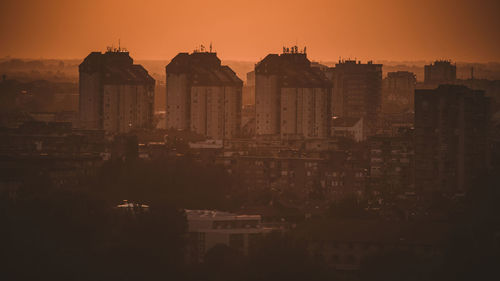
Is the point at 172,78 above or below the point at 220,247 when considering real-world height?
above

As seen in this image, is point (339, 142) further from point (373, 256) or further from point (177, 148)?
point (373, 256)

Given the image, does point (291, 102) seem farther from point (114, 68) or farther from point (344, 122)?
point (344, 122)

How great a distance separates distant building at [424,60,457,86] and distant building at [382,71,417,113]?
889 mm

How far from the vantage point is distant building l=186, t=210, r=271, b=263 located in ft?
103

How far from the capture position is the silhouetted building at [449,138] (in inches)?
1800

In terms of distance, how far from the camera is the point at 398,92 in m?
97.0

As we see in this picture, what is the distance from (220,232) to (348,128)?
39317 mm

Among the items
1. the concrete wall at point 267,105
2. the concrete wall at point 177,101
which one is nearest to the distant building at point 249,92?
the concrete wall at point 177,101

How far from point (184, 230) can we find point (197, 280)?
3495 mm

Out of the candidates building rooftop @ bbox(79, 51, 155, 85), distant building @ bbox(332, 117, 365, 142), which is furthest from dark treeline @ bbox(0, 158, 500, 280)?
distant building @ bbox(332, 117, 365, 142)

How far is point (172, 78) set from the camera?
209 ft

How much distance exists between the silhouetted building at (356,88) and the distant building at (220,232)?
4757 centimetres

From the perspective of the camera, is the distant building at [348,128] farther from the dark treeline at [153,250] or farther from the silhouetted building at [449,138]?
the dark treeline at [153,250]

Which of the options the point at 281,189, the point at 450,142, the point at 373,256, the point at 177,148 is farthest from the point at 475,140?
the point at 373,256
